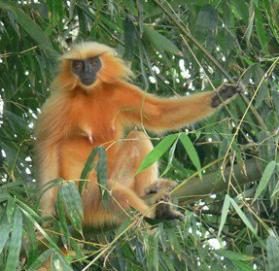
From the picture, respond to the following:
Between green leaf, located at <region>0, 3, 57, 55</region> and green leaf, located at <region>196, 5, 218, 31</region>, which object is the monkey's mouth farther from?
green leaf, located at <region>196, 5, 218, 31</region>

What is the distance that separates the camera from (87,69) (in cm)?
510

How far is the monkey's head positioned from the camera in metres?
5.02

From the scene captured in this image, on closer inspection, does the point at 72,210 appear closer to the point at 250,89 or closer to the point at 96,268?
the point at 96,268

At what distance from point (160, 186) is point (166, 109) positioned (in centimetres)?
59

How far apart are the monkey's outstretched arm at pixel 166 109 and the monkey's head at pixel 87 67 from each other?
168mm

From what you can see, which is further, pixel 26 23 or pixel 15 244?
pixel 26 23

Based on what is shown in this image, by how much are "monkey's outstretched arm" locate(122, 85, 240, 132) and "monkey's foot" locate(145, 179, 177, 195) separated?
359 millimetres

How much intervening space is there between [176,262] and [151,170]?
51 cm

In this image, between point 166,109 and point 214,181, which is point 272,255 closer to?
point 214,181

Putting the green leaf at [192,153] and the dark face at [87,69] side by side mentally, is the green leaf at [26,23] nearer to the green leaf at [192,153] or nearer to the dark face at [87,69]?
the dark face at [87,69]

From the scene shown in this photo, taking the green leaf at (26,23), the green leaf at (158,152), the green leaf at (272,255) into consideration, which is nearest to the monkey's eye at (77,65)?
the green leaf at (26,23)

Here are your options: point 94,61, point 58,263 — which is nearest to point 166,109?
point 94,61

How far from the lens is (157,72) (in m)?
5.82

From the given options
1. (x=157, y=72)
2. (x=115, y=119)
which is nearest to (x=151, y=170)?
(x=115, y=119)
